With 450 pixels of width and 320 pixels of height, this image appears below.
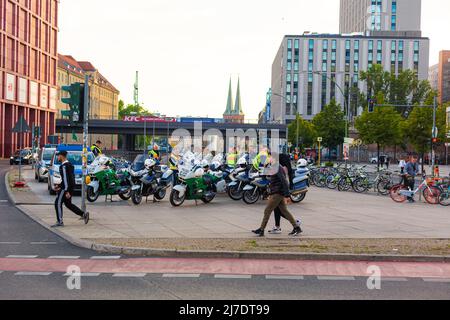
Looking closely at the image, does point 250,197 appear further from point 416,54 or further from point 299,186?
point 416,54

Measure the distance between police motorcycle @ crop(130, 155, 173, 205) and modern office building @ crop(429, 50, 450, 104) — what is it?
391 feet

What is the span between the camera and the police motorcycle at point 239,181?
20.4m

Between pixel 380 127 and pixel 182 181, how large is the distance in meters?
39.1

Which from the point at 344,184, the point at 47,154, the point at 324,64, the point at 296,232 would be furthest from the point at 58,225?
the point at 324,64

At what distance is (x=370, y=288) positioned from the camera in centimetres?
783

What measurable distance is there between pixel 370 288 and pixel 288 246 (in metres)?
2.97

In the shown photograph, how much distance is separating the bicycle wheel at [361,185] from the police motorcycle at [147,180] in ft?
33.7

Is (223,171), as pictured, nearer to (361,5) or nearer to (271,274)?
(271,274)

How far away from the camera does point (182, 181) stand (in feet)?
61.8

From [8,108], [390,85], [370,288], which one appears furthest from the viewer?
[390,85]

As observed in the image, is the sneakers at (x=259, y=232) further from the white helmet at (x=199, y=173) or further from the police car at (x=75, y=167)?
the police car at (x=75, y=167)

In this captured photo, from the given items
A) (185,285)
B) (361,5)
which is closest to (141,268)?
(185,285)

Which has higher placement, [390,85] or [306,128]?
[390,85]
